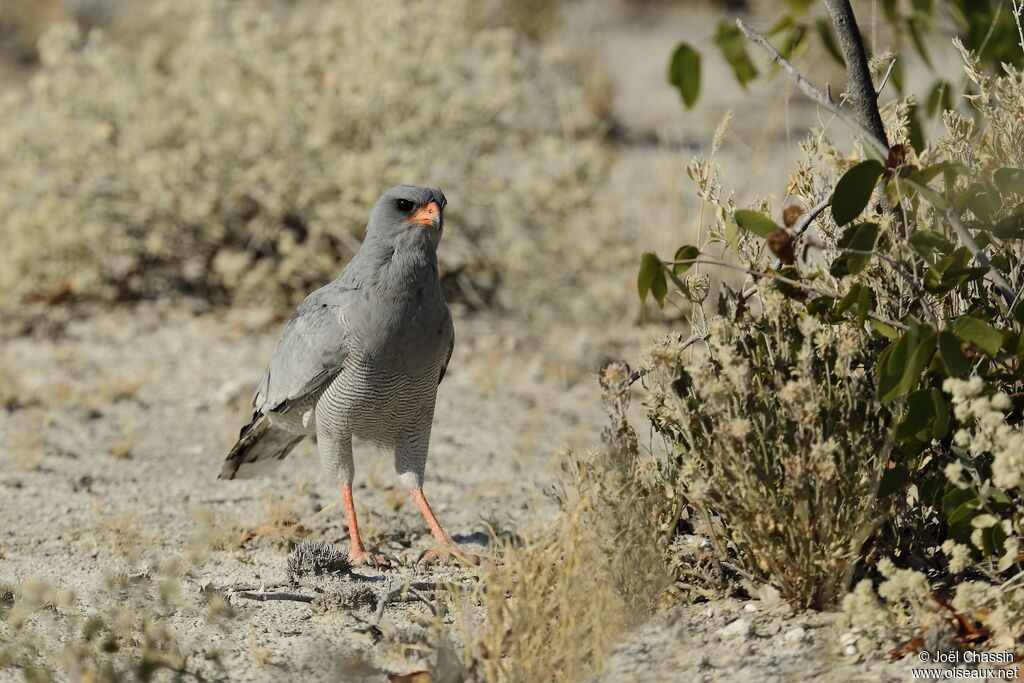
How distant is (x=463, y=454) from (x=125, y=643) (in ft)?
9.23

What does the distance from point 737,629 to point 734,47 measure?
2.39 m

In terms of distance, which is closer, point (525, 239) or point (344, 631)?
point (344, 631)

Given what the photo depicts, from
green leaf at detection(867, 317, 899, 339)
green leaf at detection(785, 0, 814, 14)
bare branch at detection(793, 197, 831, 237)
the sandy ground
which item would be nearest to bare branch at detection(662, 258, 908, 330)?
green leaf at detection(867, 317, 899, 339)

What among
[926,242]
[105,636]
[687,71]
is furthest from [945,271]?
[105,636]

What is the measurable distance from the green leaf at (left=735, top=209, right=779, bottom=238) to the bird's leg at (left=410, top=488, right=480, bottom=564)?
5.76 ft

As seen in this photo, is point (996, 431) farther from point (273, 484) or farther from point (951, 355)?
point (273, 484)

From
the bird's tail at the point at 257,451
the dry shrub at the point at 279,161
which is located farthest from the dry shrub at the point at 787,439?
the dry shrub at the point at 279,161

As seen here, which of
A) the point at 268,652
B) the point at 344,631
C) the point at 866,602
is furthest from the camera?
the point at 344,631

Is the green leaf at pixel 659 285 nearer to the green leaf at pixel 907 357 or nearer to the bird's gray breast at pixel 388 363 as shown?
the green leaf at pixel 907 357

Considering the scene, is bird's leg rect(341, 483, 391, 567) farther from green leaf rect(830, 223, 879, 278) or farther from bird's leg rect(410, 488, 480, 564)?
green leaf rect(830, 223, 879, 278)

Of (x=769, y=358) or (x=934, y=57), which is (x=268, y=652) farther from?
(x=934, y=57)

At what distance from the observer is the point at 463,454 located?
599 centimetres

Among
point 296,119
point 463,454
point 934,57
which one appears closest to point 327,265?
point 296,119

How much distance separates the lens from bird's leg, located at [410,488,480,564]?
14.4 feet
